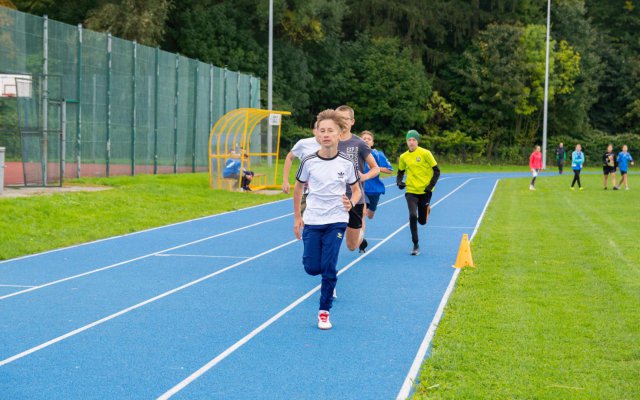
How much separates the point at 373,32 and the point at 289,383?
194ft

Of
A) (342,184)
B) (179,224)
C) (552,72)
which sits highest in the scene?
(552,72)

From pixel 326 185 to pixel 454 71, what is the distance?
2301 inches

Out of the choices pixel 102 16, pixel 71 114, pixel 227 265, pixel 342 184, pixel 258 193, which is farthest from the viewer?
pixel 102 16

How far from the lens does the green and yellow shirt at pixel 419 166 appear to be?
13477 millimetres

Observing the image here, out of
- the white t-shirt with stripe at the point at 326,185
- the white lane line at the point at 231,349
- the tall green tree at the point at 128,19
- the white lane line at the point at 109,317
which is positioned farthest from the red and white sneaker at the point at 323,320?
the tall green tree at the point at 128,19

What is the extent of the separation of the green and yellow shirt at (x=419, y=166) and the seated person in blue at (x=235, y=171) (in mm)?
13958

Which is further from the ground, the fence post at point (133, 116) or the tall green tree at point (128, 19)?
the tall green tree at point (128, 19)

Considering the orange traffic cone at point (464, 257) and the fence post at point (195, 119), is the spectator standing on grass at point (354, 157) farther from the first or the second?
the fence post at point (195, 119)


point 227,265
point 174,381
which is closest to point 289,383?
point 174,381

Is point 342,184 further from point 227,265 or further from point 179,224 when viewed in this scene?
point 179,224

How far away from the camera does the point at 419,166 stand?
13523mm

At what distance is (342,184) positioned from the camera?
8172 mm

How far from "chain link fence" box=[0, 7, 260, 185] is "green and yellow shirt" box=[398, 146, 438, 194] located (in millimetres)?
11455

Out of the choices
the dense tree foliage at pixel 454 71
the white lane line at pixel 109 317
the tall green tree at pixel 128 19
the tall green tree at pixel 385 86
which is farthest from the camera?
the tall green tree at pixel 385 86
